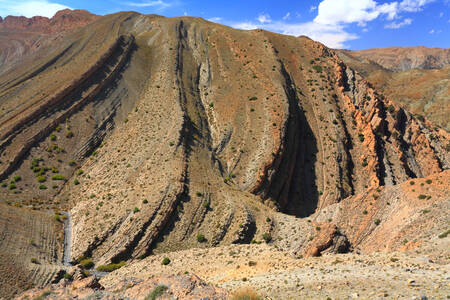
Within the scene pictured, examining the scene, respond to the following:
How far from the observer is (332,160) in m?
53.0

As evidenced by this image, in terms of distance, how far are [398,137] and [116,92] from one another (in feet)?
195

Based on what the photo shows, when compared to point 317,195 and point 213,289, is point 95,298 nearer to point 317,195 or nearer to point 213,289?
point 213,289

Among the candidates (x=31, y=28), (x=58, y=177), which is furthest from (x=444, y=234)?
(x=31, y=28)

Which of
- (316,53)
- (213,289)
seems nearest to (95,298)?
(213,289)

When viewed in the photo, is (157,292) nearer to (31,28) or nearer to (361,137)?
(361,137)

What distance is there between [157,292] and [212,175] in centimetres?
2841

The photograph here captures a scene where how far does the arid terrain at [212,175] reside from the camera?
856 inches

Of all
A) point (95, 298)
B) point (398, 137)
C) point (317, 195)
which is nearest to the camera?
point (95, 298)

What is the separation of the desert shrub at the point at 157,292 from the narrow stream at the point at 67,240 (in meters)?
18.9

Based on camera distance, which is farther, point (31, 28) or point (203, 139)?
point (31, 28)

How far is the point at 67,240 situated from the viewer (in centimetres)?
3347

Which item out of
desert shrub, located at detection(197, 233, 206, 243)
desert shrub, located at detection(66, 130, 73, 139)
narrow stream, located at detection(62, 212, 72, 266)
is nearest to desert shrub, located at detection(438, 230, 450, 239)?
desert shrub, located at detection(197, 233, 206, 243)

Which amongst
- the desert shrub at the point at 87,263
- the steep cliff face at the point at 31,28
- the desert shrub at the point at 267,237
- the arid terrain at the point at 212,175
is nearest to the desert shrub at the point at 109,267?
the arid terrain at the point at 212,175

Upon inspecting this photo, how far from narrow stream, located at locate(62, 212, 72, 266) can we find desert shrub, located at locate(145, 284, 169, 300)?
1891 centimetres
